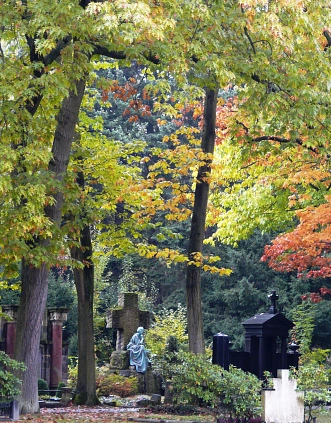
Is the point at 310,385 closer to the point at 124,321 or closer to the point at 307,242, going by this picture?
the point at 307,242

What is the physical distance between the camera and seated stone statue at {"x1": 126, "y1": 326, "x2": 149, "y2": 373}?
24.0m

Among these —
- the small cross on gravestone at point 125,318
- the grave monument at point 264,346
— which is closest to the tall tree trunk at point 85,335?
the grave monument at point 264,346

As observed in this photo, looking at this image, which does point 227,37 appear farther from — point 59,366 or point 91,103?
point 59,366

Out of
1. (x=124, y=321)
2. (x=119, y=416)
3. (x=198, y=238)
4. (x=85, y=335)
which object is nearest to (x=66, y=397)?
(x=85, y=335)

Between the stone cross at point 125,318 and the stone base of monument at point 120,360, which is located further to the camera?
the stone cross at point 125,318

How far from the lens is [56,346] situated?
81.8 ft

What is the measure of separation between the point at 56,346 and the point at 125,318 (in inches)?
99.1

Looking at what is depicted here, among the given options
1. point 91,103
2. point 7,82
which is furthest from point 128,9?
point 91,103

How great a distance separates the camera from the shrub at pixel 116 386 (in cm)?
2244

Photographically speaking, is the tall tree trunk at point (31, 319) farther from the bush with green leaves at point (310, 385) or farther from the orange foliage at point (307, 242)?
the orange foliage at point (307, 242)

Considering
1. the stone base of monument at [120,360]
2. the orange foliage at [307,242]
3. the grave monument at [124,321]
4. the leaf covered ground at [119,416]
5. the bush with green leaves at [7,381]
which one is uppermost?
the orange foliage at [307,242]

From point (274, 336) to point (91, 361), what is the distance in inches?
169

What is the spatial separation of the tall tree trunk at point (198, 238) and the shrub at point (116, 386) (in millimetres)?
7158

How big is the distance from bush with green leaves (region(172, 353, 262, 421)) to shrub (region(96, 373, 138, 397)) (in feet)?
29.6
